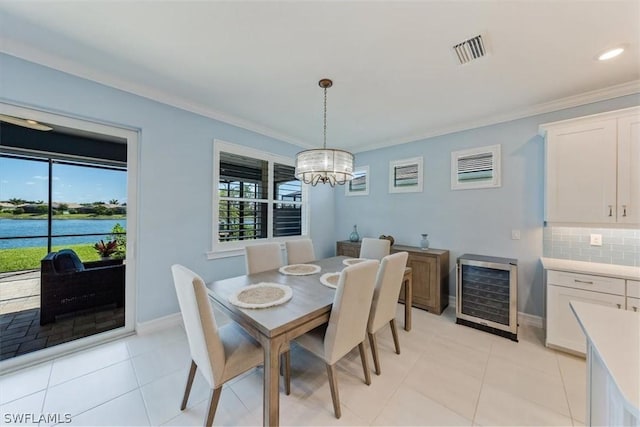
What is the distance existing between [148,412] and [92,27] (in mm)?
2755

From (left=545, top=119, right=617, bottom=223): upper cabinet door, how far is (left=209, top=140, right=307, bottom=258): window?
338cm

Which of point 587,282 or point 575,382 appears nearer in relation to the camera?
point 575,382

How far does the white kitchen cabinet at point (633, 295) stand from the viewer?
2.01 meters

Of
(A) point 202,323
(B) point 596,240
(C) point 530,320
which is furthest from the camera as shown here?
(C) point 530,320

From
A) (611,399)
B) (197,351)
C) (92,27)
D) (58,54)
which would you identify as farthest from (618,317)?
(58,54)

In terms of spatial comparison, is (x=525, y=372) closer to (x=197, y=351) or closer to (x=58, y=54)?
(x=197, y=351)

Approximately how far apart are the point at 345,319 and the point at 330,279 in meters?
0.62

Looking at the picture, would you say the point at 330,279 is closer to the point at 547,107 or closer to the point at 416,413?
the point at 416,413

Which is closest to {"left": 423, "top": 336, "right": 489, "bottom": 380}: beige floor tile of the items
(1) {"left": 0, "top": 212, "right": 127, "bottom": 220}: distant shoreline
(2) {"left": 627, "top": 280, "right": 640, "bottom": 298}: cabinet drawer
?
(2) {"left": 627, "top": 280, "right": 640, "bottom": 298}: cabinet drawer

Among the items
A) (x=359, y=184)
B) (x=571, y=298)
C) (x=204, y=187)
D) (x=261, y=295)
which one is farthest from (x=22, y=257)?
(x=571, y=298)

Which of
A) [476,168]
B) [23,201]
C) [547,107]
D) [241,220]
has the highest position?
[547,107]

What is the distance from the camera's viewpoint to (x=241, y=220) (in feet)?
11.8

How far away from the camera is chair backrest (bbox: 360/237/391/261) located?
3190 mm

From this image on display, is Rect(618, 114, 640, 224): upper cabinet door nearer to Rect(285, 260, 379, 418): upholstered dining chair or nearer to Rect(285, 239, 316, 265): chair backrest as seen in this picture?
Rect(285, 260, 379, 418): upholstered dining chair
